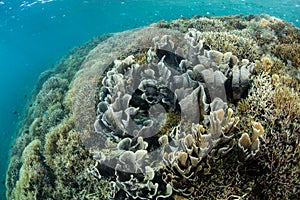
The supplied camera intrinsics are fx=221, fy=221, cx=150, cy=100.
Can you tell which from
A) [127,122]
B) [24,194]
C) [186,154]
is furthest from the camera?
[24,194]

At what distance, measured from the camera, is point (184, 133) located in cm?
310

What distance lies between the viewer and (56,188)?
482 cm

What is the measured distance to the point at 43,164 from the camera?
558cm

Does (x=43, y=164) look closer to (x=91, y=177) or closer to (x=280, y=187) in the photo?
(x=91, y=177)

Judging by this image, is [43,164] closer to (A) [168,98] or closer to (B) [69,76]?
(A) [168,98]

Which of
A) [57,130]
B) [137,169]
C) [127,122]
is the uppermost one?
[127,122]

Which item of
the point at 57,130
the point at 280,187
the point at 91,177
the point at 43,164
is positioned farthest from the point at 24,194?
the point at 280,187

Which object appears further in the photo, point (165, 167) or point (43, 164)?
point (43, 164)

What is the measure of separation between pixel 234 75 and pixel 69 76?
9.35 metres

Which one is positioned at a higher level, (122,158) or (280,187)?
(122,158)

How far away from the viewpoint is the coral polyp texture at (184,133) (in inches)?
111

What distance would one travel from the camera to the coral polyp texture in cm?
281

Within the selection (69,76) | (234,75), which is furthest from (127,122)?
(69,76)

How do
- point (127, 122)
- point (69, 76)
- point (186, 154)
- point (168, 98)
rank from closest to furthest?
point (186, 154) < point (127, 122) < point (168, 98) < point (69, 76)
